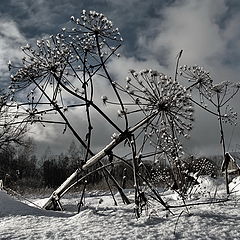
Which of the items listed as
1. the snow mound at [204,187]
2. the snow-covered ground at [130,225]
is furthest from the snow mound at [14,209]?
the snow mound at [204,187]

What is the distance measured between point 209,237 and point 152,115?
155cm

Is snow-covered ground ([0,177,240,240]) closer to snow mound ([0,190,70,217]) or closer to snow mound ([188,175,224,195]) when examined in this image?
snow mound ([0,190,70,217])

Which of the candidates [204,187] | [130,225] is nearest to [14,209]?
[130,225]

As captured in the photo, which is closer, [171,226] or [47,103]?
[171,226]

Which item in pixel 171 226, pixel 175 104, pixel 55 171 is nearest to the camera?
pixel 171 226

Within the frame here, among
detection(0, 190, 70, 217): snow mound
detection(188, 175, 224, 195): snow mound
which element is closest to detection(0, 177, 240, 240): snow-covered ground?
detection(0, 190, 70, 217): snow mound

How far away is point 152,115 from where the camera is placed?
384cm

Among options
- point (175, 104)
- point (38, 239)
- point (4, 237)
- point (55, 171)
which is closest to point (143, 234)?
point (38, 239)

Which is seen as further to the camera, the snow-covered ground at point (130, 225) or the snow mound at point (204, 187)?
the snow mound at point (204, 187)

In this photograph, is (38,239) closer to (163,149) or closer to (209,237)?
(209,237)

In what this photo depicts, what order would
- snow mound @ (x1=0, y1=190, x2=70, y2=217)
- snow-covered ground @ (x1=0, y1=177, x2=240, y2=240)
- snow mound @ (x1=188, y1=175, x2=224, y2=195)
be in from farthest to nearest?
snow mound @ (x1=188, y1=175, x2=224, y2=195)
snow mound @ (x1=0, y1=190, x2=70, y2=217)
snow-covered ground @ (x1=0, y1=177, x2=240, y2=240)

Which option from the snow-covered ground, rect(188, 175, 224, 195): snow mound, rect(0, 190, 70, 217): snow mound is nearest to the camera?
the snow-covered ground

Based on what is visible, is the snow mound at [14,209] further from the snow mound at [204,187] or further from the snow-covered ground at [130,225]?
the snow mound at [204,187]

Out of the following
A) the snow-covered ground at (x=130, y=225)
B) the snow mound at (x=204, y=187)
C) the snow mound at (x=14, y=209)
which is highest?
the snow mound at (x=204, y=187)
